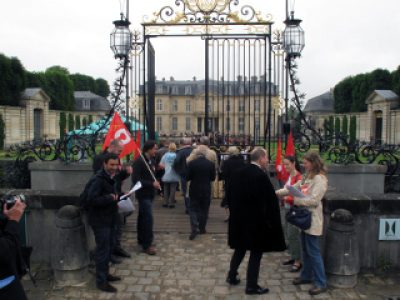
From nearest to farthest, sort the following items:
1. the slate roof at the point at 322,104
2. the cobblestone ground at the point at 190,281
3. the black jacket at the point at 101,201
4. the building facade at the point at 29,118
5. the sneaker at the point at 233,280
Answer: the black jacket at the point at 101,201 → the cobblestone ground at the point at 190,281 → the sneaker at the point at 233,280 → the building facade at the point at 29,118 → the slate roof at the point at 322,104

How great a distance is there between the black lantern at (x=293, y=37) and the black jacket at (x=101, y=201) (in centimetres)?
513

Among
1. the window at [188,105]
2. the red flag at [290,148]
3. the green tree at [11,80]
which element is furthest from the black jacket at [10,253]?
the window at [188,105]

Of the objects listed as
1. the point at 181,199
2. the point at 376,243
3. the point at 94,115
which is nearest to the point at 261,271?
the point at 376,243

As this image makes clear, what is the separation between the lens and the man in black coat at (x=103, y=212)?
441 centimetres

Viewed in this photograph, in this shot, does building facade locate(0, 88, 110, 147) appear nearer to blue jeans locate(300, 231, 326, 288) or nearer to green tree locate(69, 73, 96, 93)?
green tree locate(69, 73, 96, 93)

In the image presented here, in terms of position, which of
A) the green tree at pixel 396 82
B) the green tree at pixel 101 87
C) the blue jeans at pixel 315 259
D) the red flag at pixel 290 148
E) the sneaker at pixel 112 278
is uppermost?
the green tree at pixel 101 87

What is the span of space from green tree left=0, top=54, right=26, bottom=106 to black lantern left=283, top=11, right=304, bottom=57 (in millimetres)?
33708

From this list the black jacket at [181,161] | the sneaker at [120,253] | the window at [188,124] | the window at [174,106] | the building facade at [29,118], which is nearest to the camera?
the sneaker at [120,253]

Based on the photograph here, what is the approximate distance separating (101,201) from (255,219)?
5.78ft

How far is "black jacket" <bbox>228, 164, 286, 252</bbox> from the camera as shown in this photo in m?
4.39

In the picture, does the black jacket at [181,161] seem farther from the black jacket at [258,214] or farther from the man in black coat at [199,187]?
the black jacket at [258,214]

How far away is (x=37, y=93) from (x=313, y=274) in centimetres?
3942

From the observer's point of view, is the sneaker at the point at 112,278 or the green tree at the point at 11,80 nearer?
the sneaker at the point at 112,278

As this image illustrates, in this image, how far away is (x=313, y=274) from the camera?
4629 millimetres
